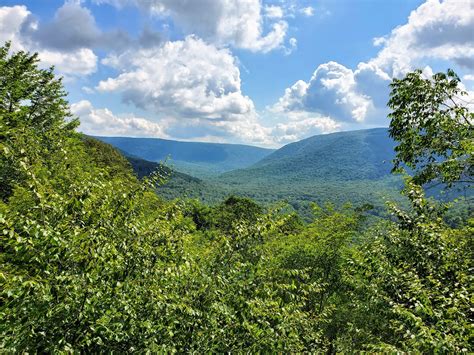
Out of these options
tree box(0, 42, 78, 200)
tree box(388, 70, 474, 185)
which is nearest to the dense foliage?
tree box(388, 70, 474, 185)

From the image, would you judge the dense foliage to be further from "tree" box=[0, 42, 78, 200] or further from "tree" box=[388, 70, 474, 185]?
"tree" box=[0, 42, 78, 200]

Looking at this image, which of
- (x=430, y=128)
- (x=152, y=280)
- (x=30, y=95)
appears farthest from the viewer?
(x=30, y=95)

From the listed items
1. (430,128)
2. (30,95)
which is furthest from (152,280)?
(30,95)

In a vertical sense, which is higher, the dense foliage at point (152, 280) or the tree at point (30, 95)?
the tree at point (30, 95)

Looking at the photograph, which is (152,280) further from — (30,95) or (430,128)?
(30,95)

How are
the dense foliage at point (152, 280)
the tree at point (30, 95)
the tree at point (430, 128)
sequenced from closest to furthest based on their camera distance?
the dense foliage at point (152, 280), the tree at point (430, 128), the tree at point (30, 95)

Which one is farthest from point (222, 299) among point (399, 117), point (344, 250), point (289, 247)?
point (289, 247)

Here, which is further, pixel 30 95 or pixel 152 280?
pixel 30 95

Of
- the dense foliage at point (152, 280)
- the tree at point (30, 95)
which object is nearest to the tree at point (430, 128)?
the dense foliage at point (152, 280)

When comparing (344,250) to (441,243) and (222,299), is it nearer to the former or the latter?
(441,243)

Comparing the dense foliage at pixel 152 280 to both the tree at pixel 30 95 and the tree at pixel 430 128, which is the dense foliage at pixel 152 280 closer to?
the tree at pixel 430 128

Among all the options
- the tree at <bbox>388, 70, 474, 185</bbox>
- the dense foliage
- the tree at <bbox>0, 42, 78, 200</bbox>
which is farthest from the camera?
the tree at <bbox>0, 42, 78, 200</bbox>

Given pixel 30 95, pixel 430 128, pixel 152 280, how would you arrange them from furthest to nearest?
pixel 30 95, pixel 430 128, pixel 152 280

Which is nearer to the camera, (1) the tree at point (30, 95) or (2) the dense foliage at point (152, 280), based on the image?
(2) the dense foliage at point (152, 280)
